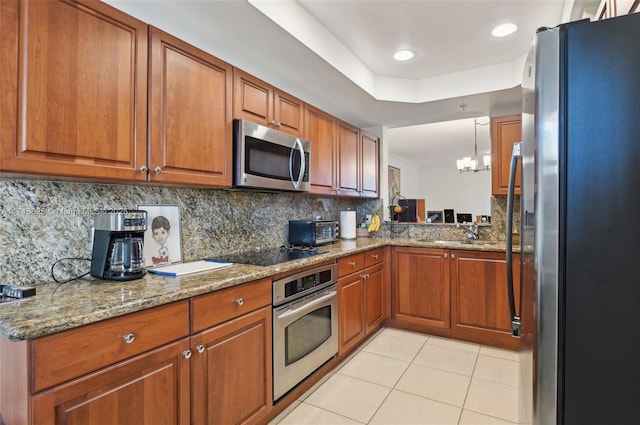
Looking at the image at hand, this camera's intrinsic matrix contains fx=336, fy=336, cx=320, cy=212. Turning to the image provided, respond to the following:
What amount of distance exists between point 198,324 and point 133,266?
42 centimetres

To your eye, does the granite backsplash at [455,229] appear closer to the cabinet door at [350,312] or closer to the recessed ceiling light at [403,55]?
the cabinet door at [350,312]

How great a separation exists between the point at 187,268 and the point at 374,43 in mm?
2037

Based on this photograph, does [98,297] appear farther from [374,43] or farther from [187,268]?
[374,43]

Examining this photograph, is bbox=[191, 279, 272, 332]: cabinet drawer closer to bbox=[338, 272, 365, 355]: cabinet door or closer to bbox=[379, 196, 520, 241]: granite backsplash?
bbox=[338, 272, 365, 355]: cabinet door

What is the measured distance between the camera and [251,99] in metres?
2.14

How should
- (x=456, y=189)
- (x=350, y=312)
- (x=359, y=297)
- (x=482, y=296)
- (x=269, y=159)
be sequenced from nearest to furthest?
(x=269, y=159)
(x=350, y=312)
(x=359, y=297)
(x=482, y=296)
(x=456, y=189)

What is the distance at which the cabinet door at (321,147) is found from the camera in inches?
108

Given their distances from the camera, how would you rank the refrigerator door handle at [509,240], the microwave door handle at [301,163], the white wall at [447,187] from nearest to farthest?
1. the refrigerator door handle at [509,240]
2. the microwave door handle at [301,163]
3. the white wall at [447,187]

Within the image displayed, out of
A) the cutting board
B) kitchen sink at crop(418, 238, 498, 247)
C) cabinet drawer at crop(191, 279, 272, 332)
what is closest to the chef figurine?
the cutting board

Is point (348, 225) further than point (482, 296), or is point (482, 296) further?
point (348, 225)

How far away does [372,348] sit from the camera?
289 cm

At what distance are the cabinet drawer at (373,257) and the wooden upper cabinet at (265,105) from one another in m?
1.19

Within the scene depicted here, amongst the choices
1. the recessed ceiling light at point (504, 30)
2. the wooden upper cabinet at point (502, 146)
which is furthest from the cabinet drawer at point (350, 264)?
the recessed ceiling light at point (504, 30)

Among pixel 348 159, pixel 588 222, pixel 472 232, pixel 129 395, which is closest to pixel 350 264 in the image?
pixel 348 159
